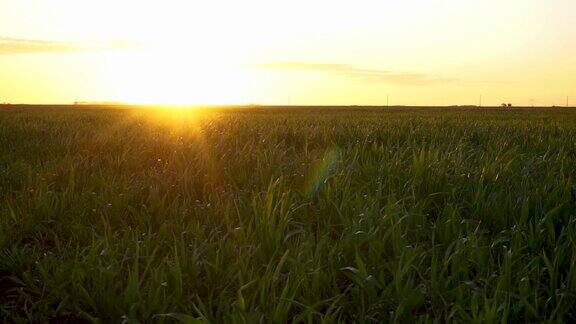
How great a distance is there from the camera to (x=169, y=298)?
102 inches

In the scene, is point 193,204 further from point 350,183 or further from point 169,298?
point 169,298

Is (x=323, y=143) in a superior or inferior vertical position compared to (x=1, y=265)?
superior

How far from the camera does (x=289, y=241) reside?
3281 millimetres

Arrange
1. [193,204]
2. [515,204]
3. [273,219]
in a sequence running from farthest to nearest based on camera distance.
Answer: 1. [193,204]
2. [515,204]
3. [273,219]

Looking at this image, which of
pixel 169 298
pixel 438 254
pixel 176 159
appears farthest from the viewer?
pixel 176 159

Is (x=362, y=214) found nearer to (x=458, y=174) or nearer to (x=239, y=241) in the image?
(x=239, y=241)

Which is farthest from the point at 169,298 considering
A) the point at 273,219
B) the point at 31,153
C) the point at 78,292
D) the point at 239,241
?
the point at 31,153

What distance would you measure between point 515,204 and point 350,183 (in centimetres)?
128

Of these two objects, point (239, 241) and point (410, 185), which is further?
point (410, 185)

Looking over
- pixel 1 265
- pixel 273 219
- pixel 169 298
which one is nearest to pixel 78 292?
pixel 169 298

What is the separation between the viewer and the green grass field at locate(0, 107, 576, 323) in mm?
2576

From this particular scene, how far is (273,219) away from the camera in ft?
11.0

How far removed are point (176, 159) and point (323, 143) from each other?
2528 millimetres

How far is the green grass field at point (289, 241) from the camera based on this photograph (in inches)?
101
